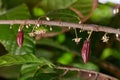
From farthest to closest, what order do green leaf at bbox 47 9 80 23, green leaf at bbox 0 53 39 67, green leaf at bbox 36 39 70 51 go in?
green leaf at bbox 36 39 70 51, green leaf at bbox 47 9 80 23, green leaf at bbox 0 53 39 67

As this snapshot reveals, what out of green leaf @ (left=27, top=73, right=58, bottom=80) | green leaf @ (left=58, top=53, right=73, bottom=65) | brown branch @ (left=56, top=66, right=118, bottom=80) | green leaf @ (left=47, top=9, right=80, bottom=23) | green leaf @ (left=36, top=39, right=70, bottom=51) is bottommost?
green leaf @ (left=58, top=53, right=73, bottom=65)

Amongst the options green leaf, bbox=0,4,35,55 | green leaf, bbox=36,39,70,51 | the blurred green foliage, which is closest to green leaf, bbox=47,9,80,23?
the blurred green foliage

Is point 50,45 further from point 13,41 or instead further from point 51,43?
point 13,41

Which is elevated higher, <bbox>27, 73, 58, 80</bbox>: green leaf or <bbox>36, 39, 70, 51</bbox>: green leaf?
<bbox>27, 73, 58, 80</bbox>: green leaf

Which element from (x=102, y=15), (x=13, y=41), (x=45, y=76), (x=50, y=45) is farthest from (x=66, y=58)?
(x=45, y=76)

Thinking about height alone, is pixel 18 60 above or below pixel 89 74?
above

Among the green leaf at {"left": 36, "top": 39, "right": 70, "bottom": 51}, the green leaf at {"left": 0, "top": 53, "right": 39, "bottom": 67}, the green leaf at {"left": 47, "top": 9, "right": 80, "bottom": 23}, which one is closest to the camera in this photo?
the green leaf at {"left": 0, "top": 53, "right": 39, "bottom": 67}

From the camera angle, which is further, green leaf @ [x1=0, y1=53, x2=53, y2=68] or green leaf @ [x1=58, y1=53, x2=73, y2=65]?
green leaf @ [x1=58, y1=53, x2=73, y2=65]

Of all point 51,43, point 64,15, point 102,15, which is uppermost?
point 64,15

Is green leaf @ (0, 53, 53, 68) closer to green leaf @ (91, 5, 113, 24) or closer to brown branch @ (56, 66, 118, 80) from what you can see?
brown branch @ (56, 66, 118, 80)

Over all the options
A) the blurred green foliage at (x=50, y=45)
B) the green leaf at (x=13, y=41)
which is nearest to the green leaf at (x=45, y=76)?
the blurred green foliage at (x=50, y=45)

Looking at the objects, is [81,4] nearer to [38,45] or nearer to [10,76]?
[38,45]
